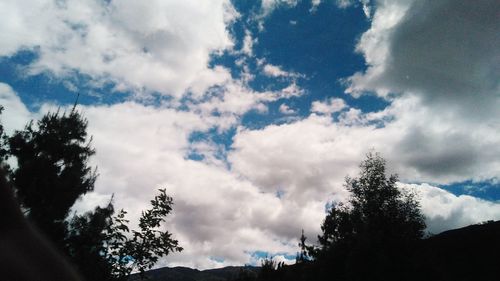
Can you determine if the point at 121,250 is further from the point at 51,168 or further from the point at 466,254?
the point at 466,254

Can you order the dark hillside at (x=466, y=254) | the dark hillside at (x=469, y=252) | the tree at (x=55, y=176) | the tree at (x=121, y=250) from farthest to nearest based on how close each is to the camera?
the dark hillside at (x=469, y=252)
the dark hillside at (x=466, y=254)
the tree at (x=55, y=176)
the tree at (x=121, y=250)

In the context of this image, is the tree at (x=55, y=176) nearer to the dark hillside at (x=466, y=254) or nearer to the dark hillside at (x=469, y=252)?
the dark hillside at (x=466, y=254)

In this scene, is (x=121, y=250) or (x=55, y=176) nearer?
(x=121, y=250)

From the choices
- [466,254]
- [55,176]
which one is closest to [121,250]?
[55,176]

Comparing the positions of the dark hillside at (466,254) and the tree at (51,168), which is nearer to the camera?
the tree at (51,168)

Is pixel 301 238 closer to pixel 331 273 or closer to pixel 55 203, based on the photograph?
pixel 331 273

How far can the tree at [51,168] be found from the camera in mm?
17678

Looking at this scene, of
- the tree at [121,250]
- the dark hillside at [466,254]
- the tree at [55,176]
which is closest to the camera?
the tree at [121,250]

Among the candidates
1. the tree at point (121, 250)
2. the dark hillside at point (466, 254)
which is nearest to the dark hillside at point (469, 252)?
the dark hillside at point (466, 254)

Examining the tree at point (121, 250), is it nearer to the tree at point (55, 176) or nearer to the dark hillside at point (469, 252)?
the tree at point (55, 176)

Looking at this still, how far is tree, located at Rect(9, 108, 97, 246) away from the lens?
58.0 feet

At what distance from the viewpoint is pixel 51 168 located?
62.7 feet

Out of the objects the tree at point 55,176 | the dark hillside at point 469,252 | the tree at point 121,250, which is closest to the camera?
the tree at point 121,250

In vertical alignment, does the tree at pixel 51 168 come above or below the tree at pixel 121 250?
above
